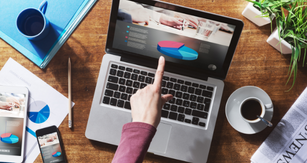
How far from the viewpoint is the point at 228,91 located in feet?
2.90

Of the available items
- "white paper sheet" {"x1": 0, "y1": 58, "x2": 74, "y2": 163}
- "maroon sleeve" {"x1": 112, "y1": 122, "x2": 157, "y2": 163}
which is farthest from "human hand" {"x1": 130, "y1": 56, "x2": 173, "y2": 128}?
"white paper sheet" {"x1": 0, "y1": 58, "x2": 74, "y2": 163}

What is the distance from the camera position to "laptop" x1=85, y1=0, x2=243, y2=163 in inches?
31.4

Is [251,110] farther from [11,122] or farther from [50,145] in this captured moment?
[11,122]

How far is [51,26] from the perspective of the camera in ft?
2.95

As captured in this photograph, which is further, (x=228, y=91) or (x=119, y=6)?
(x=228, y=91)

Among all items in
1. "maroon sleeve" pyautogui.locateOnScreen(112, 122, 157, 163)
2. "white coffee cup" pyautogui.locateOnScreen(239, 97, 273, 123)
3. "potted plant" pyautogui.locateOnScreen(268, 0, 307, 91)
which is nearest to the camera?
"maroon sleeve" pyautogui.locateOnScreen(112, 122, 157, 163)

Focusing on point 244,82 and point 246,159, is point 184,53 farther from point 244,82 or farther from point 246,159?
point 246,159

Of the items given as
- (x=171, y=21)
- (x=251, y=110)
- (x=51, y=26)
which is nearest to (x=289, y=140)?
(x=251, y=110)

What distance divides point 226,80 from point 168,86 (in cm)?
27

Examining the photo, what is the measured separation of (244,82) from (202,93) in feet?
0.70

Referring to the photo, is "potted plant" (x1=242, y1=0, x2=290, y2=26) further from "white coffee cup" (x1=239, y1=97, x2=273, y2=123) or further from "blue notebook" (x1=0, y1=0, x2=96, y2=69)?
"blue notebook" (x1=0, y1=0, x2=96, y2=69)

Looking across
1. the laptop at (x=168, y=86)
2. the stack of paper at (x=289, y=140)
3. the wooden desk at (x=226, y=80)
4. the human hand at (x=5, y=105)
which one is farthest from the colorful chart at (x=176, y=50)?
the human hand at (x=5, y=105)

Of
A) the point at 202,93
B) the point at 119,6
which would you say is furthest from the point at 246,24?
the point at 119,6

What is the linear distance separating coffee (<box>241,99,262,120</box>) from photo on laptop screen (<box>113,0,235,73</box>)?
0.20 metres
